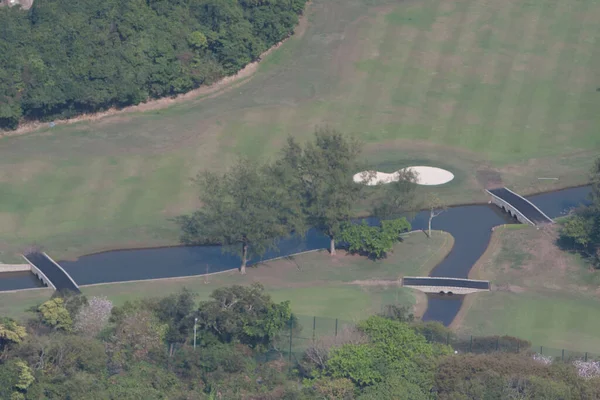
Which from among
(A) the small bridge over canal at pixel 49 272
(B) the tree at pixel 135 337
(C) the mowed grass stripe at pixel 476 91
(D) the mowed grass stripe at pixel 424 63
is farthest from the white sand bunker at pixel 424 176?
(B) the tree at pixel 135 337

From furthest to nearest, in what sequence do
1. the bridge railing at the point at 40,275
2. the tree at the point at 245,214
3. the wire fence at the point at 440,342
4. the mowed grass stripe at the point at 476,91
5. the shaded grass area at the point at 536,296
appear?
the mowed grass stripe at the point at 476,91 < the tree at the point at 245,214 < the bridge railing at the point at 40,275 < the shaded grass area at the point at 536,296 < the wire fence at the point at 440,342

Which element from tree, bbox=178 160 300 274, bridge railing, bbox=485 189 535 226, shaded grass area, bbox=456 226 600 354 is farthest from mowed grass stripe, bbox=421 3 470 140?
tree, bbox=178 160 300 274

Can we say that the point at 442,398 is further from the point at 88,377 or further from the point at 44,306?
the point at 44,306

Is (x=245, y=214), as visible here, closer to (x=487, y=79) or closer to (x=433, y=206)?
(x=433, y=206)

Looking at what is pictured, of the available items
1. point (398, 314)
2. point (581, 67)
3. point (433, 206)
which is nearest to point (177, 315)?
point (398, 314)

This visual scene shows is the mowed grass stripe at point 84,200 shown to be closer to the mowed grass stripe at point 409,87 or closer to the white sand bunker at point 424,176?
the white sand bunker at point 424,176
